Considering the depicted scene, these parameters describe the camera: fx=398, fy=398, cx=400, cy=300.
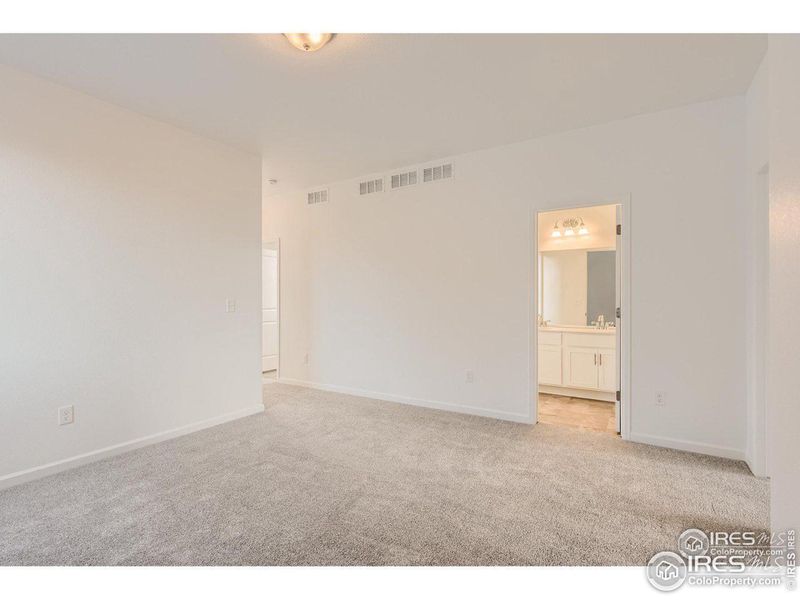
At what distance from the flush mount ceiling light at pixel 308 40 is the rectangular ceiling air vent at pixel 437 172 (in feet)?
7.00

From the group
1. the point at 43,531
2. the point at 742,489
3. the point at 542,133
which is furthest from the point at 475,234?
the point at 43,531

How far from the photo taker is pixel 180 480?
8.40ft

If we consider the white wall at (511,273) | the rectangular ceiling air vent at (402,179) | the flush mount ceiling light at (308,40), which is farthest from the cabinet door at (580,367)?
the flush mount ceiling light at (308,40)

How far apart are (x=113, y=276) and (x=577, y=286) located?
5.11 meters

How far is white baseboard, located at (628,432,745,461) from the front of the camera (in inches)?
115

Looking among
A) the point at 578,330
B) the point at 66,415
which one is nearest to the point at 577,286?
the point at 578,330

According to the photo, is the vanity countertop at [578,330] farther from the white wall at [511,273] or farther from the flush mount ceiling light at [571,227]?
the white wall at [511,273]

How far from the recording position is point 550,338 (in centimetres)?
507

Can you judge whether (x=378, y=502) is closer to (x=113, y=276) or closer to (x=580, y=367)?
(x=113, y=276)

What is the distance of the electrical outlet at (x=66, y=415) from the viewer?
9.00 feet

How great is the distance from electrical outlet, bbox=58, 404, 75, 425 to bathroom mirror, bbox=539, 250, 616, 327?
5170 mm

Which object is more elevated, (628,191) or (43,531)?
(628,191)

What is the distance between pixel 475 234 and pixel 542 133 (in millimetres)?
1090
